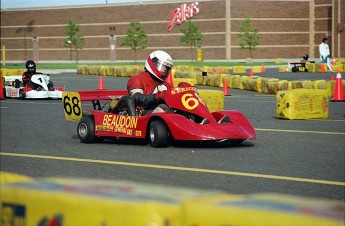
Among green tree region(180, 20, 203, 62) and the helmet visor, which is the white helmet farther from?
green tree region(180, 20, 203, 62)

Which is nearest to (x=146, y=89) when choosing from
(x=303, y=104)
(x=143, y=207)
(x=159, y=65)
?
(x=159, y=65)

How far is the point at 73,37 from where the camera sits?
301 ft

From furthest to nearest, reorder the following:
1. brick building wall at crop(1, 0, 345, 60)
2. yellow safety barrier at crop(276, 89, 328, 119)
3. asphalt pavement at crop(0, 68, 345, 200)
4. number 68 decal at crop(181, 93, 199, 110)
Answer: brick building wall at crop(1, 0, 345, 60), yellow safety barrier at crop(276, 89, 328, 119), number 68 decal at crop(181, 93, 199, 110), asphalt pavement at crop(0, 68, 345, 200)

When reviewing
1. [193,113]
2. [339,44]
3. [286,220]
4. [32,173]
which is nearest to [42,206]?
[286,220]

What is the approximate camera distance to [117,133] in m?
12.8

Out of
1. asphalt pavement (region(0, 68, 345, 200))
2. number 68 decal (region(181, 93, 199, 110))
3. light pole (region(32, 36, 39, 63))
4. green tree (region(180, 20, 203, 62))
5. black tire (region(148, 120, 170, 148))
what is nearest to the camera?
asphalt pavement (region(0, 68, 345, 200))

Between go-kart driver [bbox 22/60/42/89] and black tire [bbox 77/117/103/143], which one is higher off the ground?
go-kart driver [bbox 22/60/42/89]

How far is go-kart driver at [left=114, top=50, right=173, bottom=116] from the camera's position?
12.6 metres

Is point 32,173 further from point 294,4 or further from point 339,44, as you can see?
point 294,4

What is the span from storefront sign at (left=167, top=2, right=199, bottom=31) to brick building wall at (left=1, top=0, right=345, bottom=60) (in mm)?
555

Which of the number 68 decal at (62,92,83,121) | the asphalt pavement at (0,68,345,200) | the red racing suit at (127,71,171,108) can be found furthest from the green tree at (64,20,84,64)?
the red racing suit at (127,71,171,108)

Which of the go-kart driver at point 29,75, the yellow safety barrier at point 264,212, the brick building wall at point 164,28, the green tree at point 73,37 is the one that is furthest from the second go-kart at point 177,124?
the green tree at point 73,37

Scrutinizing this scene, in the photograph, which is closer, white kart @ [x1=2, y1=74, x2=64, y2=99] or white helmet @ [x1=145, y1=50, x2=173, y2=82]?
white helmet @ [x1=145, y1=50, x2=173, y2=82]

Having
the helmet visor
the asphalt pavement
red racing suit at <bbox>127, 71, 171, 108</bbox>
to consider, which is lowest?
the asphalt pavement
